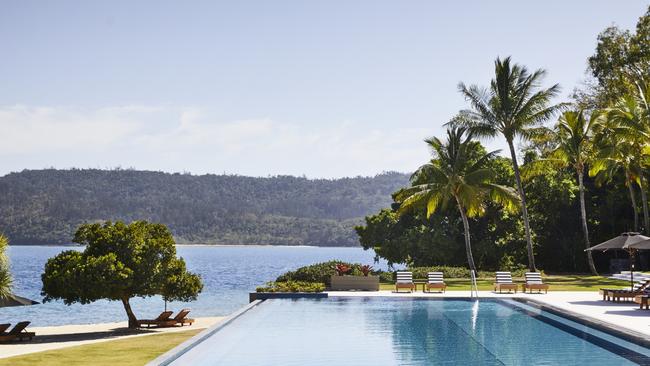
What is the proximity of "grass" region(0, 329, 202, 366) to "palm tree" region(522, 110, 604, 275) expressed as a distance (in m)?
24.9

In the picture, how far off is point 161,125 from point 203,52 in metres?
21.3

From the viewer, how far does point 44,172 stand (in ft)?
636

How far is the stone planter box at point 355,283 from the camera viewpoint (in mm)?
30031

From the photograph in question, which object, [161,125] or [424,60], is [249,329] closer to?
[424,60]

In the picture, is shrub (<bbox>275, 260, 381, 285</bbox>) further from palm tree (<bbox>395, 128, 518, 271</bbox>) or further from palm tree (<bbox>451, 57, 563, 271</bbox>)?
palm tree (<bbox>451, 57, 563, 271</bbox>)

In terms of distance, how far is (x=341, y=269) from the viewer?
3114 cm

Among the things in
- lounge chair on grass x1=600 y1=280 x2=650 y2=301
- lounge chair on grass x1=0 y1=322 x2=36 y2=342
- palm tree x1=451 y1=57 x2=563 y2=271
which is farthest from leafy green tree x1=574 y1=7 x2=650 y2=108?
lounge chair on grass x1=0 y1=322 x2=36 y2=342

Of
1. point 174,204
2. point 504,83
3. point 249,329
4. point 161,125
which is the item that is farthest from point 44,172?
point 249,329

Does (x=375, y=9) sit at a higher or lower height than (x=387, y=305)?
higher

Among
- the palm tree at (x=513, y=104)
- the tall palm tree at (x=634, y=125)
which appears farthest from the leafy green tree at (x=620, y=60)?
the palm tree at (x=513, y=104)

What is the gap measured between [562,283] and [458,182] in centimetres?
753

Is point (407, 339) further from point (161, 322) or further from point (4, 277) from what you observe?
point (161, 322)

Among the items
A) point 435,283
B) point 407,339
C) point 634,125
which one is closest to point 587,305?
point 435,283

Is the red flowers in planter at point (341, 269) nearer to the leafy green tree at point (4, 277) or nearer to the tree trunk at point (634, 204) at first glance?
the leafy green tree at point (4, 277)
